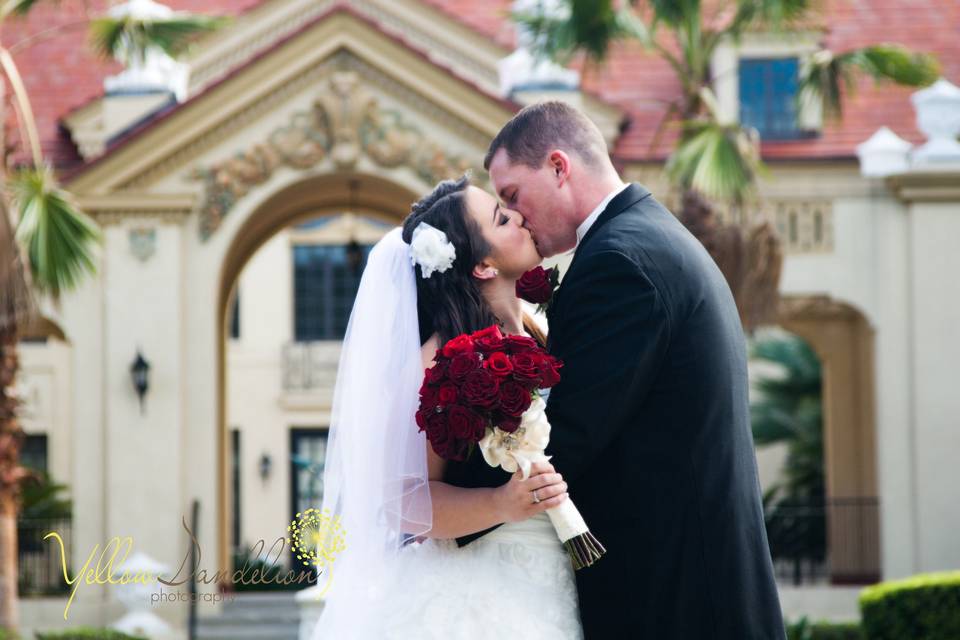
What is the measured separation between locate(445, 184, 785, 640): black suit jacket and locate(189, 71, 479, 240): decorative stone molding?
13.1 metres

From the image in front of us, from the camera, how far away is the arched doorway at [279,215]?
60.1 feet

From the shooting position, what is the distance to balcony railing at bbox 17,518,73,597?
1833 cm

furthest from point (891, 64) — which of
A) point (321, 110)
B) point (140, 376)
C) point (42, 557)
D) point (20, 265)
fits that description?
point (42, 557)

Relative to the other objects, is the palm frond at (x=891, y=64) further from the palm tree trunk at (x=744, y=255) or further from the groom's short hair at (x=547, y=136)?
the groom's short hair at (x=547, y=136)

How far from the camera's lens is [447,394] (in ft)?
15.6

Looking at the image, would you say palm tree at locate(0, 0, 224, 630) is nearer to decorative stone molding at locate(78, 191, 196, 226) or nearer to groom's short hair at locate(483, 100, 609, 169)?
decorative stone molding at locate(78, 191, 196, 226)

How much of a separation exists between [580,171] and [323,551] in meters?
1.89

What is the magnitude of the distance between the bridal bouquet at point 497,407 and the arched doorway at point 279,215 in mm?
13388

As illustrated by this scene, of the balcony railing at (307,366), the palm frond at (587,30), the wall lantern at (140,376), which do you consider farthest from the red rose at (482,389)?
the balcony railing at (307,366)

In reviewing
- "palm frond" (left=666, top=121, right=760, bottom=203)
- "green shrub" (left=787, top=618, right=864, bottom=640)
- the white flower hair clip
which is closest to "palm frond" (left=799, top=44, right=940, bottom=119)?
"palm frond" (left=666, top=121, right=760, bottom=203)

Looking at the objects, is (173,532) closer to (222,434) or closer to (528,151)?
(222,434)

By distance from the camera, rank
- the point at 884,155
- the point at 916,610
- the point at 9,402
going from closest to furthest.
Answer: the point at 916,610
the point at 9,402
the point at 884,155

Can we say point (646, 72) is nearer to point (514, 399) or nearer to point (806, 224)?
point (806, 224)

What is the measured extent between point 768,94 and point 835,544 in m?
6.11
